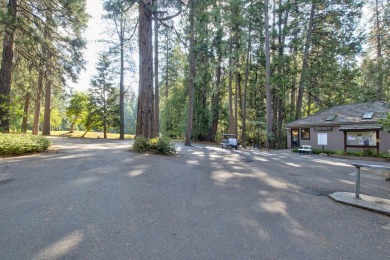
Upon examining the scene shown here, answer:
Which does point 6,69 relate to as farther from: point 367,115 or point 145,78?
point 367,115

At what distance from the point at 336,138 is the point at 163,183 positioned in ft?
58.4

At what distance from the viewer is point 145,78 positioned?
35.1ft

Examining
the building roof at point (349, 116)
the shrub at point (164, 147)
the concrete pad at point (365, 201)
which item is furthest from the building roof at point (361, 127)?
the shrub at point (164, 147)

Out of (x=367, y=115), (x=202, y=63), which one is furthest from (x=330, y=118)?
(x=202, y=63)

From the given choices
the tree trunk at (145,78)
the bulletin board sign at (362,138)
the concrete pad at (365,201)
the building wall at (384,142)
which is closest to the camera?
the concrete pad at (365,201)

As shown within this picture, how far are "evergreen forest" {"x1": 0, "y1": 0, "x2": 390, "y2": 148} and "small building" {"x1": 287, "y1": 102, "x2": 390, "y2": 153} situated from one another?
2.44m

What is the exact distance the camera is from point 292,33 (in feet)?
74.9

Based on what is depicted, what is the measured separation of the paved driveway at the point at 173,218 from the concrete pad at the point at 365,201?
0.61 feet

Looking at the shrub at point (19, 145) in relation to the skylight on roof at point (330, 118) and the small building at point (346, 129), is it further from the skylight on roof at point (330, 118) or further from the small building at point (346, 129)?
the skylight on roof at point (330, 118)

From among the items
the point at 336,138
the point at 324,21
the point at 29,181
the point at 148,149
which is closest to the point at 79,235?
the point at 29,181

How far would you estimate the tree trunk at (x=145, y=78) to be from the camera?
1059 cm

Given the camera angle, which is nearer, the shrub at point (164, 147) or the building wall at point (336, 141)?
the shrub at point (164, 147)

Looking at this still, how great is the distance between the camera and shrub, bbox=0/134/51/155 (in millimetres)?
7473

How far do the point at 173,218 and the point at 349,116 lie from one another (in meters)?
19.6
